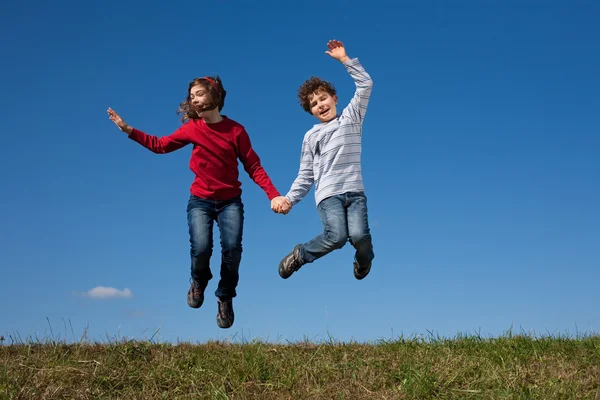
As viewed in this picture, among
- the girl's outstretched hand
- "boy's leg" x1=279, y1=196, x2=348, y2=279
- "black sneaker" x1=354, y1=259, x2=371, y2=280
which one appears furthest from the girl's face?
"black sneaker" x1=354, y1=259, x2=371, y2=280

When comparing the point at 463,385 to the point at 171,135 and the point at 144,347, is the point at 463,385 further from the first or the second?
the point at 171,135

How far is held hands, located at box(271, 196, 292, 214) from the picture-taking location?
8.95 metres

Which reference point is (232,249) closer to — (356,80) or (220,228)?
(220,228)

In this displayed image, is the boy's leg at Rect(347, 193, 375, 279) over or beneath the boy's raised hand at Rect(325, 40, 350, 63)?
beneath

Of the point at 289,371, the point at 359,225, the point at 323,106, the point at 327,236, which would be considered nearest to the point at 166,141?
the point at 323,106

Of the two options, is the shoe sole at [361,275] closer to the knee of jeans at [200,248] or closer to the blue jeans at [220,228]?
the blue jeans at [220,228]

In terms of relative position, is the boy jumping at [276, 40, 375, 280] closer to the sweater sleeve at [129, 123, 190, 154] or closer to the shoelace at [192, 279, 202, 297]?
the shoelace at [192, 279, 202, 297]

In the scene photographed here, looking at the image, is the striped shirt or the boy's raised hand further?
the striped shirt

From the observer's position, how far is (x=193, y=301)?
976cm

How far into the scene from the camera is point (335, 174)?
29.5 ft

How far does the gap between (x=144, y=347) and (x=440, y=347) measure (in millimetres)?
3894

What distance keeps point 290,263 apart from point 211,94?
2683 millimetres

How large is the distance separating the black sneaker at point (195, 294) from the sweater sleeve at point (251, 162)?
180 centimetres

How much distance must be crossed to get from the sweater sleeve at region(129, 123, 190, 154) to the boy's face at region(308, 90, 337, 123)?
1.86m
